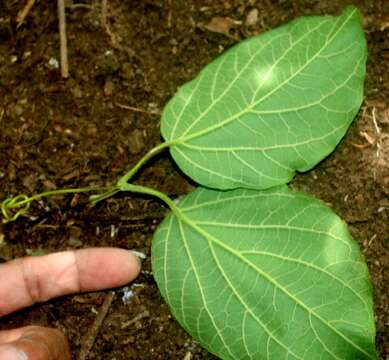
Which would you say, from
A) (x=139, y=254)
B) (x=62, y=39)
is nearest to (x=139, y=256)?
(x=139, y=254)

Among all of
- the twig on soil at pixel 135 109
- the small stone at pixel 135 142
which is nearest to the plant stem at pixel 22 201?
the small stone at pixel 135 142

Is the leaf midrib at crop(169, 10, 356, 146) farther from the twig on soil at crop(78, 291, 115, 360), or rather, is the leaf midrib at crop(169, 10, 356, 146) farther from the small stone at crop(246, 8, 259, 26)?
the twig on soil at crop(78, 291, 115, 360)

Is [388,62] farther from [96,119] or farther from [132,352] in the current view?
[132,352]

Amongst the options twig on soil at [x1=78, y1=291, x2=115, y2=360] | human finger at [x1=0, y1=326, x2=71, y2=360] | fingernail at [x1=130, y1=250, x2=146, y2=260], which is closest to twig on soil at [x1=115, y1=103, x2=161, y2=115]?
fingernail at [x1=130, y1=250, x2=146, y2=260]

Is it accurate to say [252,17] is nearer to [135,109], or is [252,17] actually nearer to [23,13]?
[135,109]

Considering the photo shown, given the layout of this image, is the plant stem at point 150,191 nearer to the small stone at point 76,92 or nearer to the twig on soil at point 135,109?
the twig on soil at point 135,109
